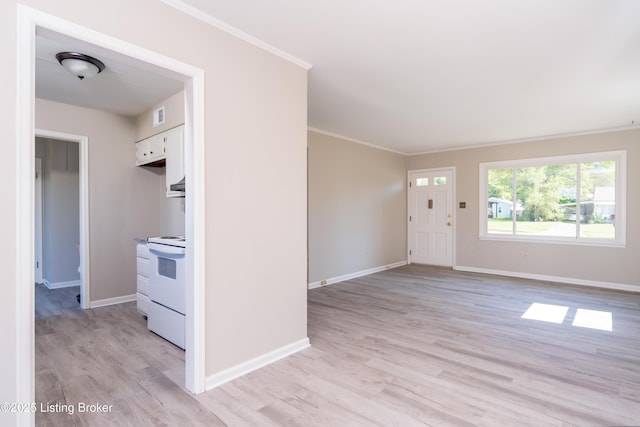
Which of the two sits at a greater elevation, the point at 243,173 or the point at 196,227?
the point at 243,173

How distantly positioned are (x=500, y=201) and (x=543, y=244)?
105 centimetres

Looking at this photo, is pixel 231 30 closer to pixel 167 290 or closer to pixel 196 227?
pixel 196 227

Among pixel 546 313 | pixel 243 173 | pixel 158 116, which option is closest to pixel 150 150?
pixel 158 116

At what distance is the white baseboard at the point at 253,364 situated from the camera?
7.56 feet

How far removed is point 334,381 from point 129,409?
1.33 meters

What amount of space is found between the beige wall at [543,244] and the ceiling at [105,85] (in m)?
5.52

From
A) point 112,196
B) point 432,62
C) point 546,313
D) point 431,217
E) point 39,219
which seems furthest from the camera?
point 431,217

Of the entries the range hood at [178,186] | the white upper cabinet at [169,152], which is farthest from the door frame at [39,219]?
the range hood at [178,186]

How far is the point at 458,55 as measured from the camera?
277 centimetres

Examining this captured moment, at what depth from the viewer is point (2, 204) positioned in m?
1.47

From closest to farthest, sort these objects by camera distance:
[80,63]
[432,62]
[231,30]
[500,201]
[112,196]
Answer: [231,30], [80,63], [432,62], [112,196], [500,201]

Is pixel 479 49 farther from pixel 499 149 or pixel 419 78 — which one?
pixel 499 149

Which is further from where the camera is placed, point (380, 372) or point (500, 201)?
point (500, 201)

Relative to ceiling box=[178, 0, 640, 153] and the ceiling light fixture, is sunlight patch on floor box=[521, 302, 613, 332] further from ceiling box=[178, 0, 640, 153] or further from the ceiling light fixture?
the ceiling light fixture
